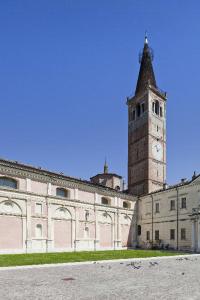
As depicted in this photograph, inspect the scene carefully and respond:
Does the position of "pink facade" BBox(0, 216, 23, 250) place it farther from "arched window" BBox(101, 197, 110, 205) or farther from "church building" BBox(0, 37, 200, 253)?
"arched window" BBox(101, 197, 110, 205)

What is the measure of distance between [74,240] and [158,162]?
2094 centimetres

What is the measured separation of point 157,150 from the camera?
171ft

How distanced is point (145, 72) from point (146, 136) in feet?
43.0

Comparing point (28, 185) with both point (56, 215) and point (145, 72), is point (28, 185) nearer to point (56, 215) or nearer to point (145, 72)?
point (56, 215)

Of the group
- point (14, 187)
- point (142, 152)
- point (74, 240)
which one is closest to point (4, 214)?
point (14, 187)

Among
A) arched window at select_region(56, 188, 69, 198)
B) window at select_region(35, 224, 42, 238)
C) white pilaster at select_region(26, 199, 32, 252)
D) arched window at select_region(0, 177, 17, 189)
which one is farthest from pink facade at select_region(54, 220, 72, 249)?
arched window at select_region(0, 177, 17, 189)

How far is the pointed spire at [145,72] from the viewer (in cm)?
5638

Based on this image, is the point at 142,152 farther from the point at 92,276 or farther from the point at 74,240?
the point at 92,276

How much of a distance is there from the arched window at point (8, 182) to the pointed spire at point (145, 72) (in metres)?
30.8

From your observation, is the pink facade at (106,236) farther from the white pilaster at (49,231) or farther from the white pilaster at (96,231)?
the white pilaster at (49,231)

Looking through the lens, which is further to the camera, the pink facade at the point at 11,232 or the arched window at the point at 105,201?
the arched window at the point at 105,201

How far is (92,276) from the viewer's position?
14.9m

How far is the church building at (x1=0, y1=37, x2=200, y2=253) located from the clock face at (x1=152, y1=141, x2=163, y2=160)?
0.16m

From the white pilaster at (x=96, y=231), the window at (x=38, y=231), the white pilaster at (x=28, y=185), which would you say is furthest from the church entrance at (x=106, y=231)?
the white pilaster at (x=28, y=185)
